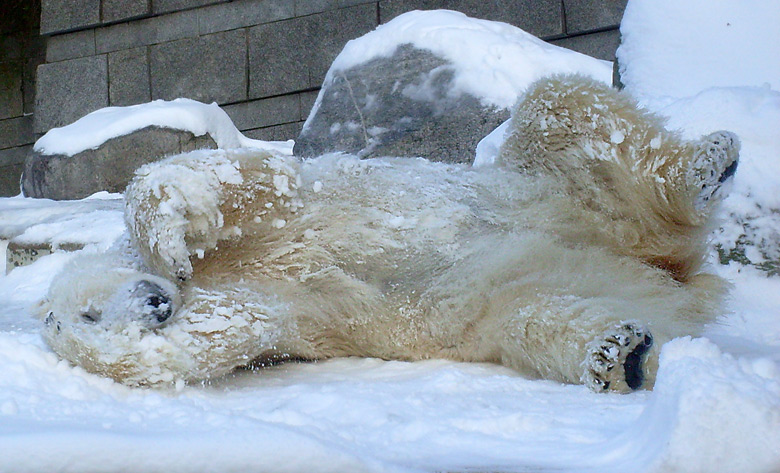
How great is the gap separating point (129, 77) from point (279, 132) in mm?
1669

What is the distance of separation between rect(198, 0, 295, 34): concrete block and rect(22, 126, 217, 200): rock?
1.78m

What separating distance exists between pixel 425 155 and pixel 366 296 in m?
2.46

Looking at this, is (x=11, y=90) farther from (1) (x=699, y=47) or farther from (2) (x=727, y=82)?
(2) (x=727, y=82)

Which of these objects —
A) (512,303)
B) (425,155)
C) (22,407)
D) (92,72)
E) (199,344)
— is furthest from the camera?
(92,72)

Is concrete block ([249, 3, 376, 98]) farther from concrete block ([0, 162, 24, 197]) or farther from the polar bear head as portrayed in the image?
the polar bear head

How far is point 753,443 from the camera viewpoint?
2.72 ft

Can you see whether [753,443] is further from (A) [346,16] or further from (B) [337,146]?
(A) [346,16]

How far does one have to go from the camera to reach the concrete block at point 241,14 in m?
7.19

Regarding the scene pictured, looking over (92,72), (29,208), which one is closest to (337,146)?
(29,208)

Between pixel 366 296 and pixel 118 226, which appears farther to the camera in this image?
pixel 118 226

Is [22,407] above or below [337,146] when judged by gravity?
above

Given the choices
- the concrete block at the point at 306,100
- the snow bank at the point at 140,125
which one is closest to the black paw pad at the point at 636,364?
the snow bank at the point at 140,125

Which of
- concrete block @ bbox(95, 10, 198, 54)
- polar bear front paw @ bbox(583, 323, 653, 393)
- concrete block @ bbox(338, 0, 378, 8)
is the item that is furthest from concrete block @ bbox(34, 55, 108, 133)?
polar bear front paw @ bbox(583, 323, 653, 393)

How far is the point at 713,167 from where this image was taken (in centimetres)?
198
